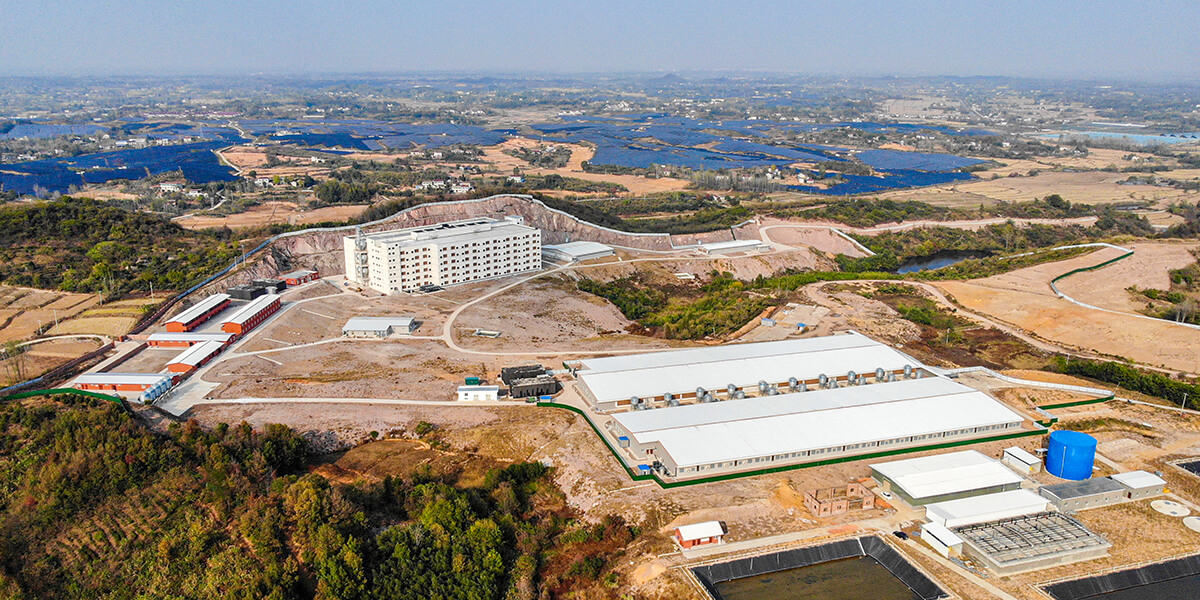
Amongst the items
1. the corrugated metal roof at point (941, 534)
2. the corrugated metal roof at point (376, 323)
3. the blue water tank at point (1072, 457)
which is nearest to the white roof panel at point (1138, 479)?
the blue water tank at point (1072, 457)

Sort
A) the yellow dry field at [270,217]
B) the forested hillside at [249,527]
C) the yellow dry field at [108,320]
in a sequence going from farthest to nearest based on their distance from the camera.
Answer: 1. the yellow dry field at [270,217]
2. the yellow dry field at [108,320]
3. the forested hillside at [249,527]

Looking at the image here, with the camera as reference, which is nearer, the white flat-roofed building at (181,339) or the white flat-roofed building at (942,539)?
the white flat-roofed building at (942,539)

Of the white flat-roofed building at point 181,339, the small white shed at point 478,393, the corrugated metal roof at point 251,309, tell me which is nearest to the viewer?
the small white shed at point 478,393

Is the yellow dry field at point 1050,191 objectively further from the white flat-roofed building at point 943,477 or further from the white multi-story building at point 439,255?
the white flat-roofed building at point 943,477

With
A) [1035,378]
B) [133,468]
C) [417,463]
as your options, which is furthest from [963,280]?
[133,468]

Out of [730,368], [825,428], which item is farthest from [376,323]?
A: [825,428]

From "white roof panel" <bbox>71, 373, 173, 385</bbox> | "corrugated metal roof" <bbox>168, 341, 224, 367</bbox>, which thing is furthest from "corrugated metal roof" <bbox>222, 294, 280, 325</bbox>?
"white roof panel" <bbox>71, 373, 173, 385</bbox>

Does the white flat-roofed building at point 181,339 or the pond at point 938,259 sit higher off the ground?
the white flat-roofed building at point 181,339

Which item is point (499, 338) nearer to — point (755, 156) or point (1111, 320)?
point (1111, 320)
